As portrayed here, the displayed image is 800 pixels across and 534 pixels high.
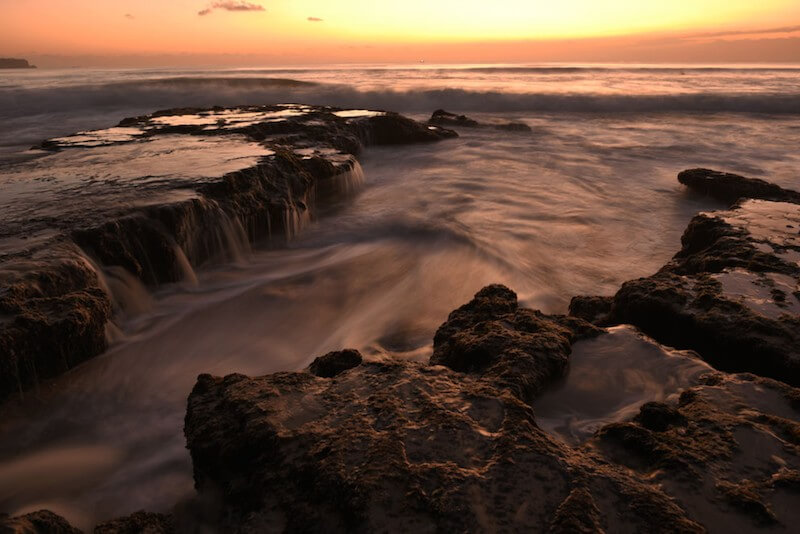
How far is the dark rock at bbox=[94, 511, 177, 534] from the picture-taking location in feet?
6.64

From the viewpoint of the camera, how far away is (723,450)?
6.54 feet

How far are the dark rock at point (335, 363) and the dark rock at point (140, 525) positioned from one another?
98 centimetres

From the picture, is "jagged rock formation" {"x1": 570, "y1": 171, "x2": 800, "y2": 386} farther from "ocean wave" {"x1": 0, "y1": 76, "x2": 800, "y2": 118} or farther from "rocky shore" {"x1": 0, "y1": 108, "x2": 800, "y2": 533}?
"ocean wave" {"x1": 0, "y1": 76, "x2": 800, "y2": 118}

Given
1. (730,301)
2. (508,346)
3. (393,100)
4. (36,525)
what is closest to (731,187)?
(730,301)

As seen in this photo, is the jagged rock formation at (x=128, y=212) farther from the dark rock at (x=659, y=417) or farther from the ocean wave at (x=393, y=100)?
the ocean wave at (x=393, y=100)

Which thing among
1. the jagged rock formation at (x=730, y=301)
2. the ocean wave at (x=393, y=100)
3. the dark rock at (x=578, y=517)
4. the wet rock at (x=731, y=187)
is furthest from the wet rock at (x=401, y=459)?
the ocean wave at (x=393, y=100)

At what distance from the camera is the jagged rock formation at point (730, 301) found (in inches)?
111

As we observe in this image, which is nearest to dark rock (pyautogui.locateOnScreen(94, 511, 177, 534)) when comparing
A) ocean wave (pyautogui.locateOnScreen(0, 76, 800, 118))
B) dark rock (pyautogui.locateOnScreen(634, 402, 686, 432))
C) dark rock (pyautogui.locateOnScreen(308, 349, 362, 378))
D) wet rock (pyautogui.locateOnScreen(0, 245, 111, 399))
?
dark rock (pyautogui.locateOnScreen(308, 349, 362, 378))

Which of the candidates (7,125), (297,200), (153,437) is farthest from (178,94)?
(153,437)

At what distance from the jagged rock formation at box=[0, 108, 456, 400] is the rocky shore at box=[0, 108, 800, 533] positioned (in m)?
0.14

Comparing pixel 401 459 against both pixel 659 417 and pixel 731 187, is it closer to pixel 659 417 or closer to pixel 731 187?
pixel 659 417

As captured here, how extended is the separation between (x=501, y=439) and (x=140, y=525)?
1517mm

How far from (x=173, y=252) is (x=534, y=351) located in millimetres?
3513

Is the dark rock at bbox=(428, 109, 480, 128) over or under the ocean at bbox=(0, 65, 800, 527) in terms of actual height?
over
